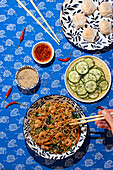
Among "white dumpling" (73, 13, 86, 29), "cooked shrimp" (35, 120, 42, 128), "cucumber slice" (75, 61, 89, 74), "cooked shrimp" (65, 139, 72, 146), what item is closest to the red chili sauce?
"cucumber slice" (75, 61, 89, 74)

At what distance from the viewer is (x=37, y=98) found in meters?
4.31

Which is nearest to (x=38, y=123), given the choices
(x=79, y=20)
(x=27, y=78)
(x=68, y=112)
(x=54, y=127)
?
(x=54, y=127)

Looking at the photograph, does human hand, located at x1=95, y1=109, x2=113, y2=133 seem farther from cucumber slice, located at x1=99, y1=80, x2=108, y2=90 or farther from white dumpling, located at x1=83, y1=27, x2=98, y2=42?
white dumpling, located at x1=83, y1=27, x2=98, y2=42

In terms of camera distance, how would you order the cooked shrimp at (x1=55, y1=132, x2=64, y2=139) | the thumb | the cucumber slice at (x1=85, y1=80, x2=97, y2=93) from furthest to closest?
the cucumber slice at (x1=85, y1=80, x2=97, y2=93) → the cooked shrimp at (x1=55, y1=132, x2=64, y2=139) → the thumb

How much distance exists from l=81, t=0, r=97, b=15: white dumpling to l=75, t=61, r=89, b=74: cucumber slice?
0.86m

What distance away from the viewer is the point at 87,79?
4195 millimetres

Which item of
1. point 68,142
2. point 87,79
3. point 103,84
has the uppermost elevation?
point 87,79

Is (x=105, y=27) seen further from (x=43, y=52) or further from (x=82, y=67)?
(x=43, y=52)

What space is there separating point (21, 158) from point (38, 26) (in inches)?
89.7

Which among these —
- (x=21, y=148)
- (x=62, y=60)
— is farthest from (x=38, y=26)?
(x=21, y=148)

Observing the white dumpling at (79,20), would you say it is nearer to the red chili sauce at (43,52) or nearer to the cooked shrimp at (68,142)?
the red chili sauce at (43,52)

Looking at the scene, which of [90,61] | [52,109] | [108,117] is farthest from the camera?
[90,61]

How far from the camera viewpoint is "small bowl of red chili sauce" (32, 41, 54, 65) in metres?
4.22

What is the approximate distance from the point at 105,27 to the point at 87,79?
91 cm
